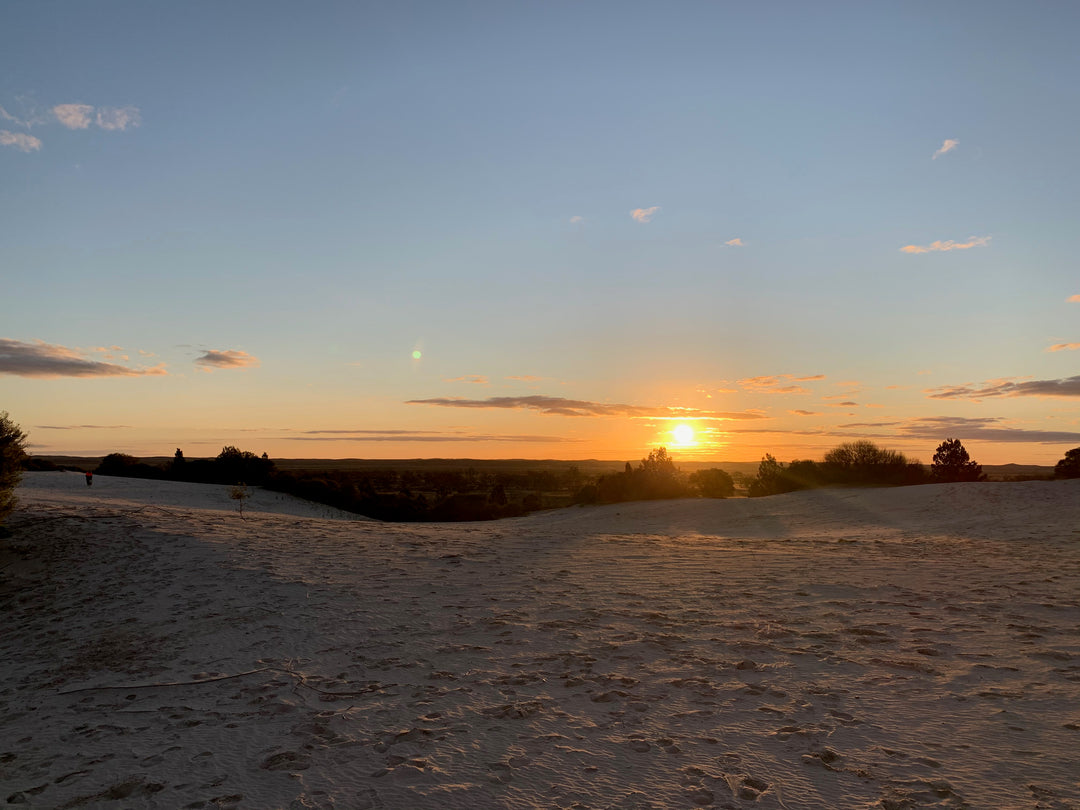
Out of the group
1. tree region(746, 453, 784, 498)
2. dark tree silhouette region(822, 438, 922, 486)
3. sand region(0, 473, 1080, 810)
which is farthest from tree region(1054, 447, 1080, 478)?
sand region(0, 473, 1080, 810)

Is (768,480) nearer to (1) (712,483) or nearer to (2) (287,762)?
(1) (712,483)

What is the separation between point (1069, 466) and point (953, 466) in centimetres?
529

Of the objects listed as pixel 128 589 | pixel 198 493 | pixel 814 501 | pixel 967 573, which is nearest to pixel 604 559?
pixel 967 573

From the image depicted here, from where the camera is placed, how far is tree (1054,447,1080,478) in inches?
1076

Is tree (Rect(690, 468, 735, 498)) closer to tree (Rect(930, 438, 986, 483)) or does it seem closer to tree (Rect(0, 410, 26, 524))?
tree (Rect(930, 438, 986, 483))

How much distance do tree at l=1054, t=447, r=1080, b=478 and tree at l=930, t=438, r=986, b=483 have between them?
357cm

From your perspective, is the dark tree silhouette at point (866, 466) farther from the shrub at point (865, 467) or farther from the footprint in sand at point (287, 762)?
the footprint in sand at point (287, 762)

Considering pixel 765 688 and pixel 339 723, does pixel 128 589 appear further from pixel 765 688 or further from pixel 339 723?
pixel 765 688

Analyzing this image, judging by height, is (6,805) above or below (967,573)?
below

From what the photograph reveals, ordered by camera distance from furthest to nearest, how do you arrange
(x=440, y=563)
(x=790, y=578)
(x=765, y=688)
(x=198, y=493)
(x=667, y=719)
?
1. (x=198, y=493)
2. (x=440, y=563)
3. (x=790, y=578)
4. (x=765, y=688)
5. (x=667, y=719)

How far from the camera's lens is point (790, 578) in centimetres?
1015

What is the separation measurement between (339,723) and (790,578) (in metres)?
7.64

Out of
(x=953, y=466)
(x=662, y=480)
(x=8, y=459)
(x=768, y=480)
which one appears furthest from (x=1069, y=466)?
(x=8, y=459)

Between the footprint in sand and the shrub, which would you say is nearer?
the footprint in sand
